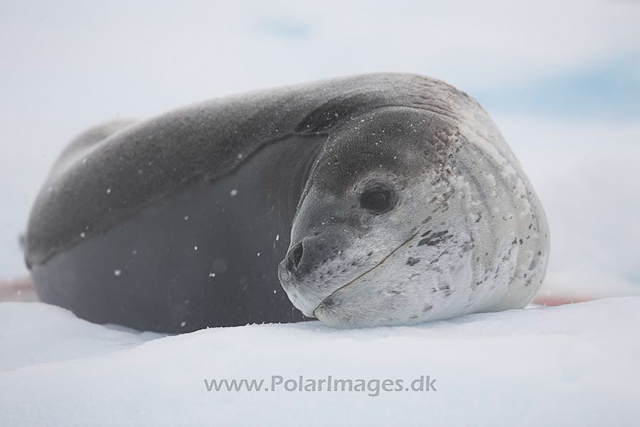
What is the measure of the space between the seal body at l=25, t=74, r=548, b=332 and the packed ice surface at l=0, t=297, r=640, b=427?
0.68 ft

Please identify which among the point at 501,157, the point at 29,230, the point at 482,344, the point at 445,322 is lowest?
the point at 29,230

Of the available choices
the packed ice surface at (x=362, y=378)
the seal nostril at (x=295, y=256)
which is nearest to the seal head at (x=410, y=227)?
the seal nostril at (x=295, y=256)

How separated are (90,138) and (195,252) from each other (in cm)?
→ 139

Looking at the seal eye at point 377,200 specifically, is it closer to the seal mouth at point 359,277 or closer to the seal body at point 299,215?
the seal body at point 299,215

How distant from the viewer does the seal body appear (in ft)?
6.27

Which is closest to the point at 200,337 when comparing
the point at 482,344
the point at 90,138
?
the point at 482,344

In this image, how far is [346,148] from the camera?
212cm

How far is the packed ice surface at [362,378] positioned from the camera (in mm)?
1283

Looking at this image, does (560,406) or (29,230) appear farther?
(29,230)

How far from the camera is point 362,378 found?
142 cm

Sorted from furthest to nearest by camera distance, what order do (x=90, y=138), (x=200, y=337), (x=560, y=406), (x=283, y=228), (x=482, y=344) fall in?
(x=90, y=138), (x=283, y=228), (x=200, y=337), (x=482, y=344), (x=560, y=406)

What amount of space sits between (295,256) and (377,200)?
266 mm

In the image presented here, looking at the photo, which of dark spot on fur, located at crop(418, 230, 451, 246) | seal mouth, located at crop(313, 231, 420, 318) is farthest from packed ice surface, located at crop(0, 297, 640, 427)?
dark spot on fur, located at crop(418, 230, 451, 246)

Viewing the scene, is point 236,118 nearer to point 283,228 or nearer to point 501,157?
point 283,228
